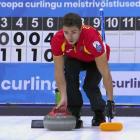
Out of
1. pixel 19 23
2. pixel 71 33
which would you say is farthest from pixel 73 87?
pixel 19 23

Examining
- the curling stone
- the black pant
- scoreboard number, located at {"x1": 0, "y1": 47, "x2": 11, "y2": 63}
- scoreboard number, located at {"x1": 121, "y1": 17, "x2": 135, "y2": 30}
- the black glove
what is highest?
scoreboard number, located at {"x1": 121, "y1": 17, "x2": 135, "y2": 30}

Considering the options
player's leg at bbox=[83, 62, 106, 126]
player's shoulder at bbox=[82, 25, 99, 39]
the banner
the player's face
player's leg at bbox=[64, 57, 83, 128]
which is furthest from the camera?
the banner

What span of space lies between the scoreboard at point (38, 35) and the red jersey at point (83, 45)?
1.26m

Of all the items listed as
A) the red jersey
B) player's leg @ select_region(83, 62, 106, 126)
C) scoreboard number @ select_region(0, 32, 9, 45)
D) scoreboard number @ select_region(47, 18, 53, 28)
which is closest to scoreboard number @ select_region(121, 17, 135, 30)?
scoreboard number @ select_region(47, 18, 53, 28)

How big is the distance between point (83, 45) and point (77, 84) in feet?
1.03

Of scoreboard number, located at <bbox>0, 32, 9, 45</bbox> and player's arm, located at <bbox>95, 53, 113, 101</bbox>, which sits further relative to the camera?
scoreboard number, located at <bbox>0, 32, 9, 45</bbox>

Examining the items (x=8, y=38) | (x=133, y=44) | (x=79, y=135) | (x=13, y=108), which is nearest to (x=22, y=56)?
(x=8, y=38)

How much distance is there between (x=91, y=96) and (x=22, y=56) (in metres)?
1.27

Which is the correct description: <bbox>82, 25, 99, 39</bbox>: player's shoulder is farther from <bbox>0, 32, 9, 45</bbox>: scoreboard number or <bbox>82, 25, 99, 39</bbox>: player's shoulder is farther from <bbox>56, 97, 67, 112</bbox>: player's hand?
<bbox>0, 32, 9, 45</bbox>: scoreboard number

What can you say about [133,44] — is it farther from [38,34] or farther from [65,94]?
[65,94]

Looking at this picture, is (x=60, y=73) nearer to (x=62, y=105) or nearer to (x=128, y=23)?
(x=62, y=105)

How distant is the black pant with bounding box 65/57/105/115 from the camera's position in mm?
2961

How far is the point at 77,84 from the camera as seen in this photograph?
119 inches

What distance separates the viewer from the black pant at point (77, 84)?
9.71ft
